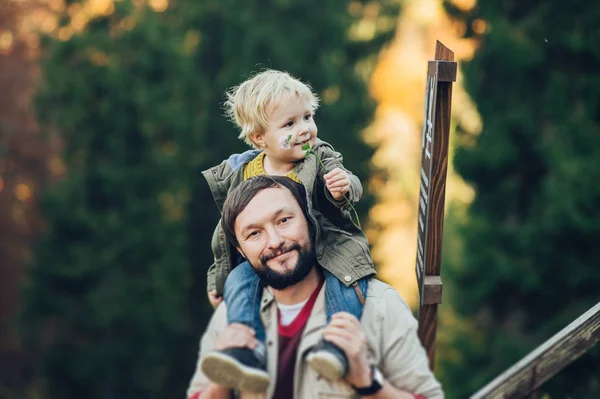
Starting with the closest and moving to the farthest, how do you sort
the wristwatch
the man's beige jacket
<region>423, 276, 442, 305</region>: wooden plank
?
the wristwatch, the man's beige jacket, <region>423, 276, 442, 305</region>: wooden plank

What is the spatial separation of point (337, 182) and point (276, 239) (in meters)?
0.31

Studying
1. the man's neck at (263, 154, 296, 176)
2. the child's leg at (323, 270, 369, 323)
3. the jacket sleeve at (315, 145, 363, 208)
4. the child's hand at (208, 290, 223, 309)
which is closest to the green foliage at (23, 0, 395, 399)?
the child's hand at (208, 290, 223, 309)

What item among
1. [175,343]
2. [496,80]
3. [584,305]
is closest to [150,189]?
[175,343]

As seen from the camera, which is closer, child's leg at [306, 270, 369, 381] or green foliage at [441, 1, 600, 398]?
child's leg at [306, 270, 369, 381]

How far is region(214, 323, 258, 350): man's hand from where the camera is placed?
3005 millimetres

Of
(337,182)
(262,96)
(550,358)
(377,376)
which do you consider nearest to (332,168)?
(337,182)

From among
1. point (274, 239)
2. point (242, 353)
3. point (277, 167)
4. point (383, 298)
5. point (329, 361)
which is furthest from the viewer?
point (277, 167)

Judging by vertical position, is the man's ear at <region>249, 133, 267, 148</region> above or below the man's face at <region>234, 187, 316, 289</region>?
above

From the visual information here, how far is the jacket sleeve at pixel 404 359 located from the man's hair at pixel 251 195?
45cm

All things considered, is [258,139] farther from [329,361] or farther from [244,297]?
[329,361]

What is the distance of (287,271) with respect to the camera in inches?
123

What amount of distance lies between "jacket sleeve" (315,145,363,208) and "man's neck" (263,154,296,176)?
5.3 inches

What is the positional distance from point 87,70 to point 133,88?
2.17 ft

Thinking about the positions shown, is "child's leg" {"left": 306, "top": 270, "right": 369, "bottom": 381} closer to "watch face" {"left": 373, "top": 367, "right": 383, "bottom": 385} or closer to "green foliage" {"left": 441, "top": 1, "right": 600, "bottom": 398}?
"watch face" {"left": 373, "top": 367, "right": 383, "bottom": 385}
